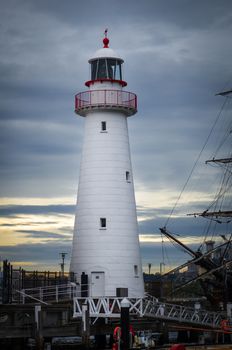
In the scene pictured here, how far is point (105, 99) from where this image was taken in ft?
177

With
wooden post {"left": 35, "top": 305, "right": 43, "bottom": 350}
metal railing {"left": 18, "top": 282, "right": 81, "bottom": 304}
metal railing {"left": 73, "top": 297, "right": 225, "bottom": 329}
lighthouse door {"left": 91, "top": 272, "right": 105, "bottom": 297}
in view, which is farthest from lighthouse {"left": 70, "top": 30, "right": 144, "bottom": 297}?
wooden post {"left": 35, "top": 305, "right": 43, "bottom": 350}

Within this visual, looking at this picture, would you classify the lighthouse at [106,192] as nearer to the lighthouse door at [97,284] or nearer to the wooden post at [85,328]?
the lighthouse door at [97,284]

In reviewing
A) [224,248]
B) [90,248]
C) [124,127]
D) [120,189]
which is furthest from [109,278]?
[224,248]

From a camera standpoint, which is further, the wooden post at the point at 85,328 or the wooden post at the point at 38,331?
the wooden post at the point at 85,328

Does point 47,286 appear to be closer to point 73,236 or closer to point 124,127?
point 73,236

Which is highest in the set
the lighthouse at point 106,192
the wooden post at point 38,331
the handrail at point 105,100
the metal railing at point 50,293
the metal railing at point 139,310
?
the handrail at point 105,100

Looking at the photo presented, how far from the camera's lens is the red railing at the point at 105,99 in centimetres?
5397

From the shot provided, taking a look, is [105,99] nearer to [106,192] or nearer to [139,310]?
[106,192]

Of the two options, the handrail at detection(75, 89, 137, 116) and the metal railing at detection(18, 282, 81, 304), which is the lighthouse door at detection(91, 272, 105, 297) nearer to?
the metal railing at detection(18, 282, 81, 304)

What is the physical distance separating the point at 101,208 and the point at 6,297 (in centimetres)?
855

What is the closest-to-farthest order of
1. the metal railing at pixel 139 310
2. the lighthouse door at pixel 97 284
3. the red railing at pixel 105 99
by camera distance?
the metal railing at pixel 139 310 → the lighthouse door at pixel 97 284 → the red railing at pixel 105 99

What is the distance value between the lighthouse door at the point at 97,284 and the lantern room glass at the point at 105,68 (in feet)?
44.5

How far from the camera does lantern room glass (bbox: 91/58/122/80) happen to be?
180ft

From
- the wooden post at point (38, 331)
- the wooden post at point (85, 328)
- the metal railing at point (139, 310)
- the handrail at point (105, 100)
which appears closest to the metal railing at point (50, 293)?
the metal railing at point (139, 310)
